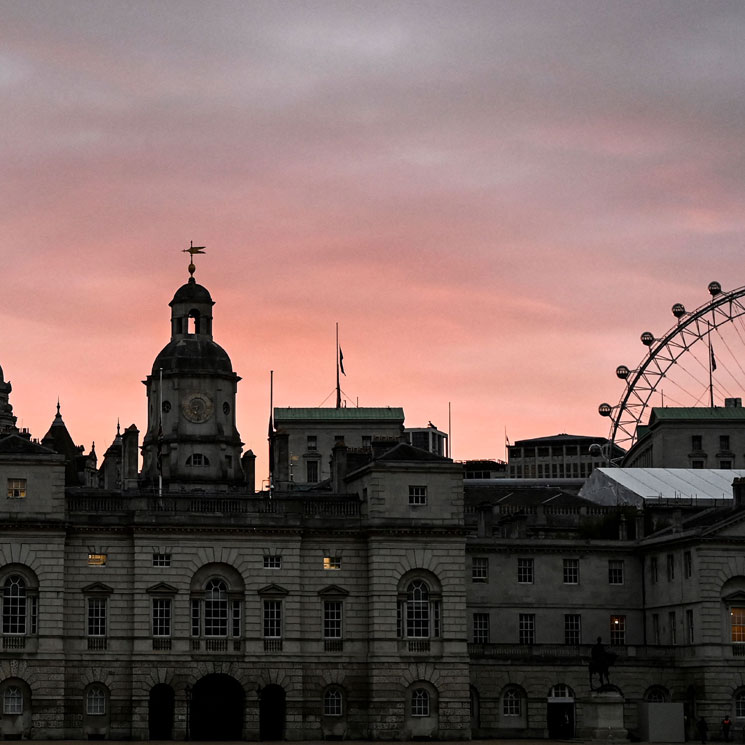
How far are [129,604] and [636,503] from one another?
45666 millimetres

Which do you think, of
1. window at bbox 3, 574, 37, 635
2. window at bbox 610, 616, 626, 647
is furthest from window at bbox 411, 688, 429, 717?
window at bbox 3, 574, 37, 635

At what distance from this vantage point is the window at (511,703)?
351 ft

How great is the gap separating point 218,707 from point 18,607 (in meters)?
11.7

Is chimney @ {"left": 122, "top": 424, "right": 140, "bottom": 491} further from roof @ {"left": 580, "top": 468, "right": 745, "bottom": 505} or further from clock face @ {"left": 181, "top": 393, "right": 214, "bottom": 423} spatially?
roof @ {"left": 580, "top": 468, "right": 745, "bottom": 505}

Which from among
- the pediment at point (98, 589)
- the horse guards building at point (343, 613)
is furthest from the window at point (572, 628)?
the pediment at point (98, 589)

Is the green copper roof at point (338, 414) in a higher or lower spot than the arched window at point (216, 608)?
higher

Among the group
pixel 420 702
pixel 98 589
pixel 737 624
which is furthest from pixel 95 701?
pixel 737 624

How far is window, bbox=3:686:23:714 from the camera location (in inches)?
3809

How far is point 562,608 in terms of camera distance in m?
113

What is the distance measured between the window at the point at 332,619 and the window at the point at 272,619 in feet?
8.13

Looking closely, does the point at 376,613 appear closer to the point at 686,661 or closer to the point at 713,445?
the point at 686,661

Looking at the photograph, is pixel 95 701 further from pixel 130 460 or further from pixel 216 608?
pixel 130 460

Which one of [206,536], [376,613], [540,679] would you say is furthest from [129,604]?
[540,679]

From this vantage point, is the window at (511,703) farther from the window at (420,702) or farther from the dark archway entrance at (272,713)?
the dark archway entrance at (272,713)
